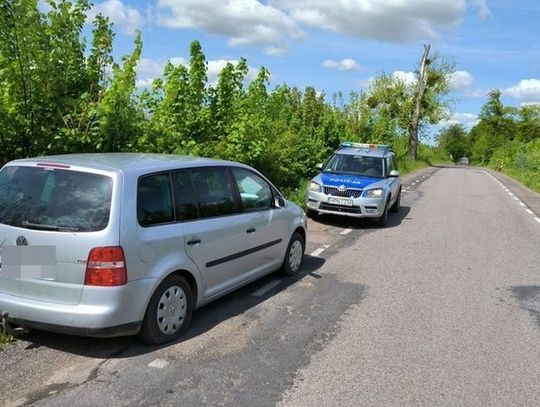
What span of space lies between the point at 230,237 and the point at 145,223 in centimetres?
125

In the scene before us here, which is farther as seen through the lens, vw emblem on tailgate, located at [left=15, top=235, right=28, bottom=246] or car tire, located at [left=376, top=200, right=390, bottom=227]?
car tire, located at [left=376, top=200, right=390, bottom=227]

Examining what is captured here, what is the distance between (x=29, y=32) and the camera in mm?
7121

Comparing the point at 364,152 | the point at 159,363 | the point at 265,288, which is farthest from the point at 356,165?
the point at 159,363

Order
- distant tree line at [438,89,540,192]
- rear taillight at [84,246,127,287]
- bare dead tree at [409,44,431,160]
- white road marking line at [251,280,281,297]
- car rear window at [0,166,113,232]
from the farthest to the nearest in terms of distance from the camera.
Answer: distant tree line at [438,89,540,192]
bare dead tree at [409,44,431,160]
white road marking line at [251,280,281,297]
car rear window at [0,166,113,232]
rear taillight at [84,246,127,287]

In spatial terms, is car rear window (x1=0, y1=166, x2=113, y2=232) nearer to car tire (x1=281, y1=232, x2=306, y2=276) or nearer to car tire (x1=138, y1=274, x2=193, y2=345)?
car tire (x1=138, y1=274, x2=193, y2=345)

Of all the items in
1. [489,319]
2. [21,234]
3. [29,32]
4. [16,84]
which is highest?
[29,32]

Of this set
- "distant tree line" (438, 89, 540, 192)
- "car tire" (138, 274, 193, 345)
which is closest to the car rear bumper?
"car tire" (138, 274, 193, 345)

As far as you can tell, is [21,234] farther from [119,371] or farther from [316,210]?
[316,210]

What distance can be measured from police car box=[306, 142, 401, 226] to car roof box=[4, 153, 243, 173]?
6.48 m

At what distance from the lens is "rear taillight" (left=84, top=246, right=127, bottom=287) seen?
169 inches

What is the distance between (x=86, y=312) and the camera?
14.1ft

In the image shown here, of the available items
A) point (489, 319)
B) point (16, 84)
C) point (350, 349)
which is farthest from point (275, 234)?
point (16, 84)

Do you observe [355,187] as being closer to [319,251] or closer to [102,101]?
[319,251]

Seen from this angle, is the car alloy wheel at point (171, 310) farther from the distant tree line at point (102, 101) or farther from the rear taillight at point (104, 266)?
the distant tree line at point (102, 101)
